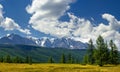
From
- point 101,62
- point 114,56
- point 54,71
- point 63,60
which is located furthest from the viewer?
point 63,60

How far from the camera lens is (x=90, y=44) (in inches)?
5625

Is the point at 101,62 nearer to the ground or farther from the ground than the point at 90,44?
nearer to the ground

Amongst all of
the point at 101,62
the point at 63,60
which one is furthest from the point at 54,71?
Answer: the point at 63,60

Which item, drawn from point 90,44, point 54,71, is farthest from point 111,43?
point 54,71

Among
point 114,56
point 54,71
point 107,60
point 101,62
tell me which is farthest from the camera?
point 114,56

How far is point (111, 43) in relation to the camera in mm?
134250

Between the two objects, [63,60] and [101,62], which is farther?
[63,60]

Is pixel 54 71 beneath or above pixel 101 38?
beneath

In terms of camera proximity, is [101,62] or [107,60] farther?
[107,60]

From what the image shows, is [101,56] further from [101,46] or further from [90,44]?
[90,44]

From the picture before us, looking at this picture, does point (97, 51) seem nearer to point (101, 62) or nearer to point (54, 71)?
point (101, 62)

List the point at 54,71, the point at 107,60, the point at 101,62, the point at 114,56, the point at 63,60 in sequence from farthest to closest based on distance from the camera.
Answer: the point at 63,60 → the point at 114,56 → the point at 107,60 → the point at 101,62 → the point at 54,71

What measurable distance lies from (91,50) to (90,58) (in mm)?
4394

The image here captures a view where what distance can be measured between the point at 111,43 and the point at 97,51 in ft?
106
